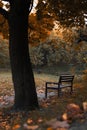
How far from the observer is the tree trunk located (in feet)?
51.8

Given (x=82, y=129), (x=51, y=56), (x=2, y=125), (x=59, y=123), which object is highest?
(x=59, y=123)

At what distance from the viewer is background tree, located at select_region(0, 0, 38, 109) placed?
1577cm

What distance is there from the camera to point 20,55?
15.9 m

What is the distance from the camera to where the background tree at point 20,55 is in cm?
1577

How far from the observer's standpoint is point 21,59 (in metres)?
15.9

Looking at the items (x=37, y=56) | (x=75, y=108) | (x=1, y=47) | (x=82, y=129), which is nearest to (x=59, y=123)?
A: (x=75, y=108)

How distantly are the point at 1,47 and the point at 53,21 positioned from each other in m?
58.4

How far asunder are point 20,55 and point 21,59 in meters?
0.16

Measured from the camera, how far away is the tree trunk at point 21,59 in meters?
15.8

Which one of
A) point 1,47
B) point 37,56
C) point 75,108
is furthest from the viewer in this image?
point 1,47

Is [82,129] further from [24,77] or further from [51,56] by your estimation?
[51,56]

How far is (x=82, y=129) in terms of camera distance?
7000mm

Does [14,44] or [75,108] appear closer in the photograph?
[75,108]

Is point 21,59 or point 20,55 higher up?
point 20,55
